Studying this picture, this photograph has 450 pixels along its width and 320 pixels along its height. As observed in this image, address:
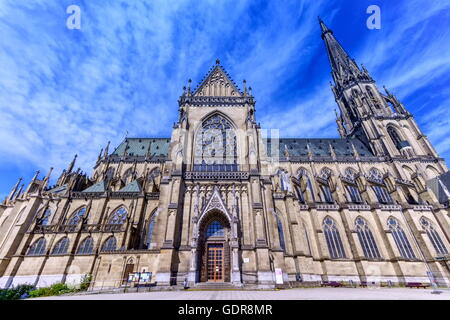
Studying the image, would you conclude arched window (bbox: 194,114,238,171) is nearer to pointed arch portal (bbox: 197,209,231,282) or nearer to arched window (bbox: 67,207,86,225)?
pointed arch portal (bbox: 197,209,231,282)

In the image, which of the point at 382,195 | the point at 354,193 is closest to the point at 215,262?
the point at 354,193

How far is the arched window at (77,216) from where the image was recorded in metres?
22.5

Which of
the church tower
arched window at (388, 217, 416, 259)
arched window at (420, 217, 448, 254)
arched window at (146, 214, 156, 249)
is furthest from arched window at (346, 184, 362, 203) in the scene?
arched window at (146, 214, 156, 249)

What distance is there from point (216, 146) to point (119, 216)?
14.1 m

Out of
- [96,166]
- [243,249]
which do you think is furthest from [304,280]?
[96,166]

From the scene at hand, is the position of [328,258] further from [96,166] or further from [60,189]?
[96,166]

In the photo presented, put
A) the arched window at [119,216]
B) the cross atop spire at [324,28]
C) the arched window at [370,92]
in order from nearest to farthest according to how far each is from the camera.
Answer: the arched window at [119,216]
the arched window at [370,92]
the cross atop spire at [324,28]

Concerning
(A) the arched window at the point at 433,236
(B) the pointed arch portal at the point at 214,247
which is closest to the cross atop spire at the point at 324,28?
(A) the arched window at the point at 433,236

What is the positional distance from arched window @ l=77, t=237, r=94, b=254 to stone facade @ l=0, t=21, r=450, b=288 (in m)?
0.10

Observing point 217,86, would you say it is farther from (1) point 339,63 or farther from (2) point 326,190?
(1) point 339,63

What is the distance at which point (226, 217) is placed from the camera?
18422 millimetres

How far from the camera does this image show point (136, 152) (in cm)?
3700

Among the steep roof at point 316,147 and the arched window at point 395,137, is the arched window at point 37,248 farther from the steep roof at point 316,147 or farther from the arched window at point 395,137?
the arched window at point 395,137

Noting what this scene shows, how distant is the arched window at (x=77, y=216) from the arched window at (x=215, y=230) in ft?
49.4
